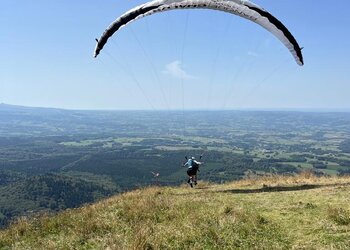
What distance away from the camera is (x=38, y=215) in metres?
14.5

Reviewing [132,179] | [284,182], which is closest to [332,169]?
[132,179]

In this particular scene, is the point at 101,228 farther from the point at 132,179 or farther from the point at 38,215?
the point at 132,179

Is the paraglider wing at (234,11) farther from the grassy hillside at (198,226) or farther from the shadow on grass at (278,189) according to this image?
the grassy hillside at (198,226)

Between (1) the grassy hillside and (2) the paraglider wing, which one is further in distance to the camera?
(2) the paraglider wing

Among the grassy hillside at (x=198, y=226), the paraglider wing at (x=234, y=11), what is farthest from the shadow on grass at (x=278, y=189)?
the paraglider wing at (x=234, y=11)

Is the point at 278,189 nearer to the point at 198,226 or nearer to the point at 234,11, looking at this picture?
the point at 234,11

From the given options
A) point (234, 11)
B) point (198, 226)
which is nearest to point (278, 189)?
point (234, 11)

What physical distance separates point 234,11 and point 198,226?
10.9m

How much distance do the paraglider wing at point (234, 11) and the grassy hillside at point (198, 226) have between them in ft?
24.5

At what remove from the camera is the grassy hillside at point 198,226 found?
32.2ft

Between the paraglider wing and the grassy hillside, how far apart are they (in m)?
7.48

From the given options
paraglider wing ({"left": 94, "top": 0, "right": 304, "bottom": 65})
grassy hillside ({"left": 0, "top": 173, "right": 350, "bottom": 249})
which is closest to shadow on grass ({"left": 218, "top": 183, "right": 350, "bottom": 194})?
grassy hillside ({"left": 0, "top": 173, "right": 350, "bottom": 249})

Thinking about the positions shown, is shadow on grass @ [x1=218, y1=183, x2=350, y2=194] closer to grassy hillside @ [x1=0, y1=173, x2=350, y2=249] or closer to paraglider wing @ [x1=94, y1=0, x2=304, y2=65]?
grassy hillside @ [x1=0, y1=173, x2=350, y2=249]

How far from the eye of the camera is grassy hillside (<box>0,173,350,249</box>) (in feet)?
32.2
